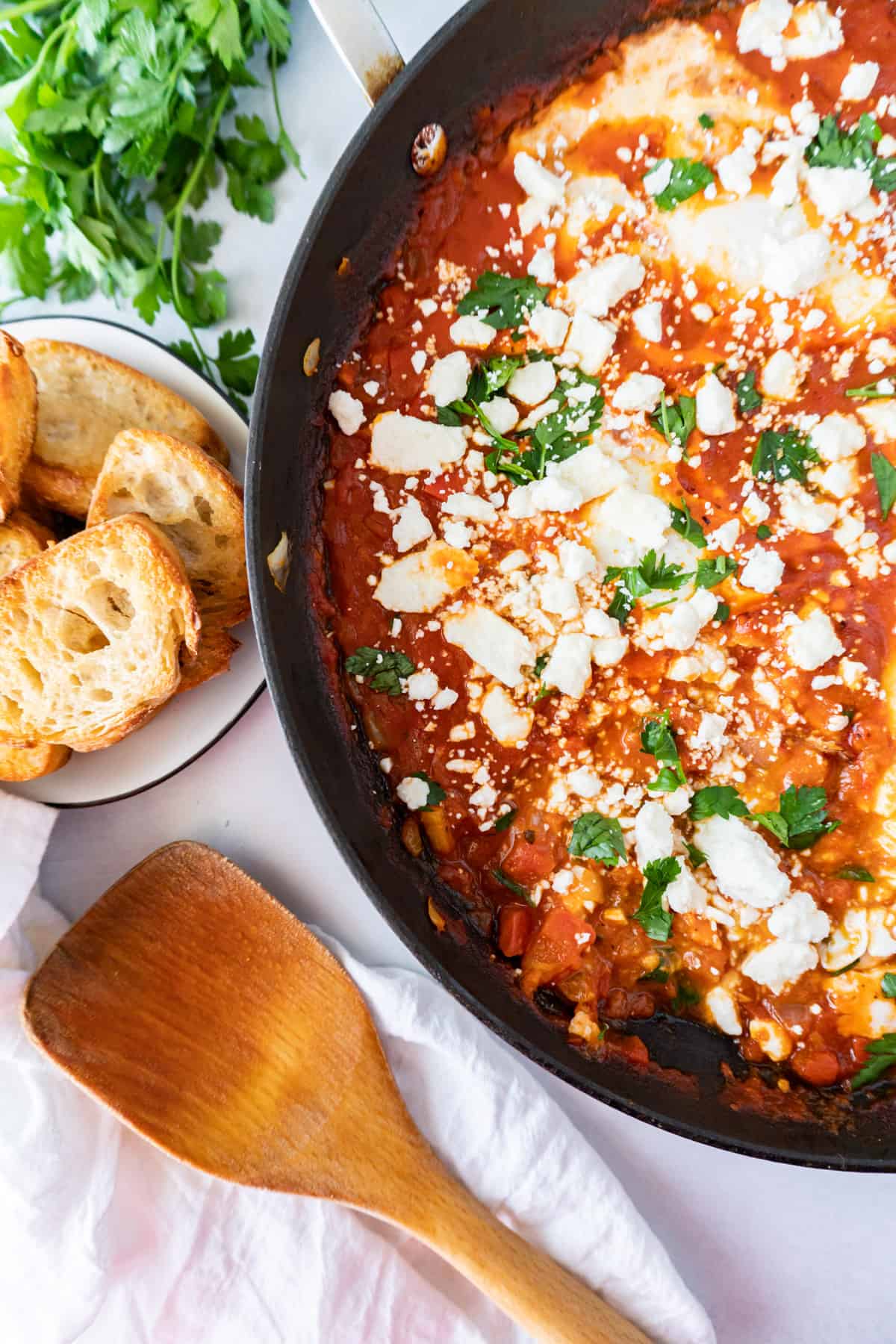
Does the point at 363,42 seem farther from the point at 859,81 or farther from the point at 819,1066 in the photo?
the point at 819,1066

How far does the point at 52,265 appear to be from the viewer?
1874 millimetres

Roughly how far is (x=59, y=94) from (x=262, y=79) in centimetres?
37

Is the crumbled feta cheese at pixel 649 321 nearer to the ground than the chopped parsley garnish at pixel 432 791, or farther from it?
farther from it

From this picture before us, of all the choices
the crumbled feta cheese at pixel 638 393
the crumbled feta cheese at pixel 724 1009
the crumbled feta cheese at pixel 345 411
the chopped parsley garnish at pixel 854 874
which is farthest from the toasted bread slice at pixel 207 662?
the chopped parsley garnish at pixel 854 874

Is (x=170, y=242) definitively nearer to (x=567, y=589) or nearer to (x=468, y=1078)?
(x=567, y=589)

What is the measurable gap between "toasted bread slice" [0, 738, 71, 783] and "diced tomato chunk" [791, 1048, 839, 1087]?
4.52 ft

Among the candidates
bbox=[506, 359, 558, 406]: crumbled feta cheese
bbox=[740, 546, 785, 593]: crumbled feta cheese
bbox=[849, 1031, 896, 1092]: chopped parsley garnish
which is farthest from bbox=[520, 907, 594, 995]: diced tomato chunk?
bbox=[506, 359, 558, 406]: crumbled feta cheese

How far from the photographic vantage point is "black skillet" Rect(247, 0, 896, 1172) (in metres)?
1.50

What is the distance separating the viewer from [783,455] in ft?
5.57

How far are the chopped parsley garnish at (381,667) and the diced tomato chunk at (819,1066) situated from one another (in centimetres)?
92

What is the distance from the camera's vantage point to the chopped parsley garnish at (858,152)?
164 cm

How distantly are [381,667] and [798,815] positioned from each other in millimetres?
746

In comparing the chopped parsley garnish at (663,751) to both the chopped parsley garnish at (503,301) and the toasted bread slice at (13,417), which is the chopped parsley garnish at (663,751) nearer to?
the chopped parsley garnish at (503,301)

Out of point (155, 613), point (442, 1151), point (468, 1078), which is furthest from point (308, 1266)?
point (155, 613)
